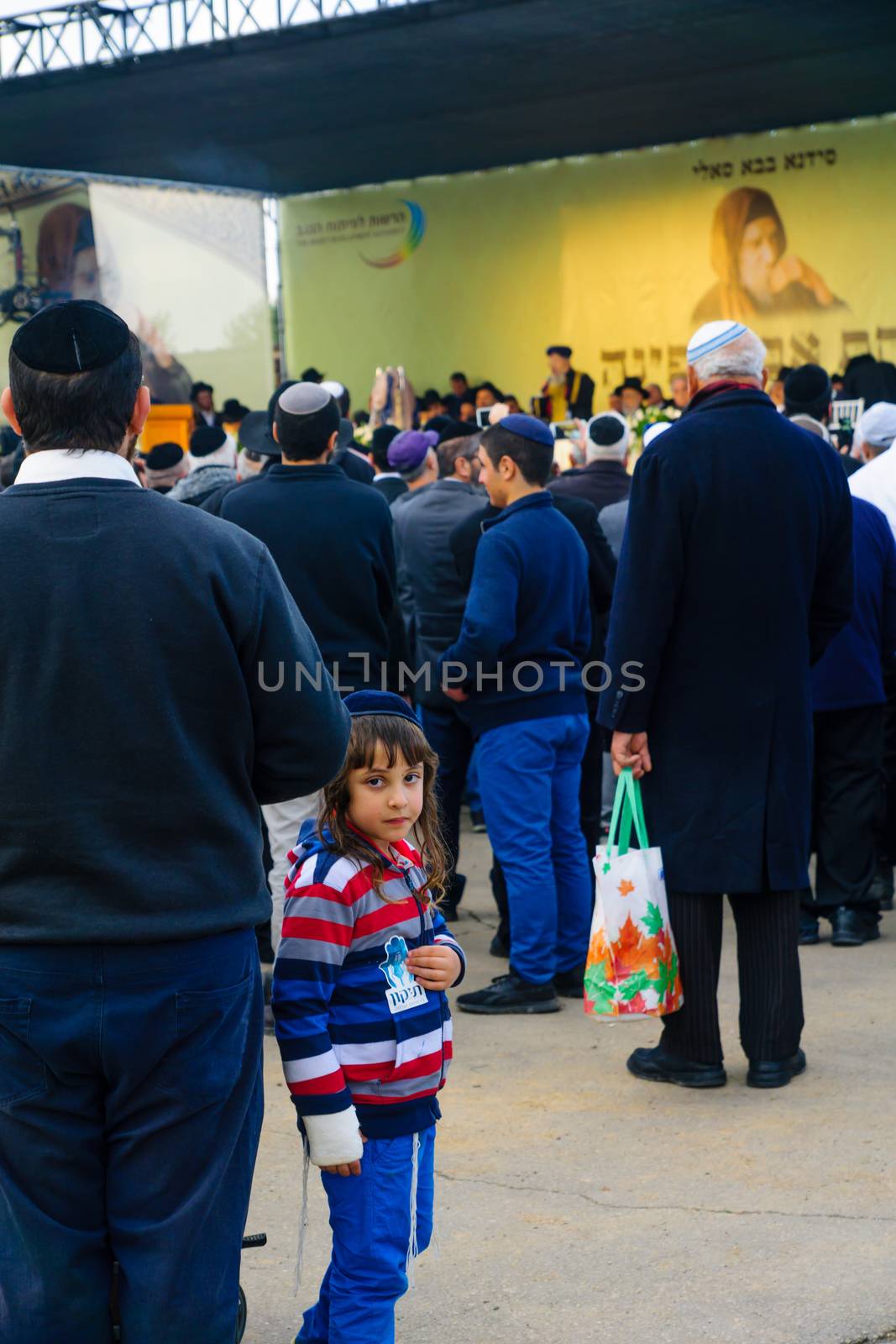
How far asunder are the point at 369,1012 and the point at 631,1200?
134cm

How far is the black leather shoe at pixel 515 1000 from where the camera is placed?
17.2ft

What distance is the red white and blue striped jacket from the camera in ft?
8.57

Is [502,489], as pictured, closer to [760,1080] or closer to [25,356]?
[760,1080]

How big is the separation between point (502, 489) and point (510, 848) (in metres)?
1.15

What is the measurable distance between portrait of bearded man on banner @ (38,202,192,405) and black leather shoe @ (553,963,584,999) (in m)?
12.0

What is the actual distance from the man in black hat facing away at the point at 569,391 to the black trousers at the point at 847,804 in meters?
12.4

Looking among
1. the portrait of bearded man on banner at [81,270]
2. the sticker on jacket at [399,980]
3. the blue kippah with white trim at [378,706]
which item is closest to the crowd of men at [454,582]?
the blue kippah with white trim at [378,706]

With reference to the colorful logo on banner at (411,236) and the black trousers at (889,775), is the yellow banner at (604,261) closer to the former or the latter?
the colorful logo on banner at (411,236)

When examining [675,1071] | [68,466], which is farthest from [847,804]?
[68,466]

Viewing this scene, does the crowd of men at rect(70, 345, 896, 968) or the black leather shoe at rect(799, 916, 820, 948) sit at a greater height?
the crowd of men at rect(70, 345, 896, 968)

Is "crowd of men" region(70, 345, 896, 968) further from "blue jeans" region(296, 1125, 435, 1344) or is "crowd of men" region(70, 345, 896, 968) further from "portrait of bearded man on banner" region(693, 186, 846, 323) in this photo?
"portrait of bearded man on banner" region(693, 186, 846, 323)

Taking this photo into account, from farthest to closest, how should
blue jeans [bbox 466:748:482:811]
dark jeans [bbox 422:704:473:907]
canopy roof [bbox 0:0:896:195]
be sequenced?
canopy roof [bbox 0:0:896:195] < blue jeans [bbox 466:748:482:811] < dark jeans [bbox 422:704:473:907]

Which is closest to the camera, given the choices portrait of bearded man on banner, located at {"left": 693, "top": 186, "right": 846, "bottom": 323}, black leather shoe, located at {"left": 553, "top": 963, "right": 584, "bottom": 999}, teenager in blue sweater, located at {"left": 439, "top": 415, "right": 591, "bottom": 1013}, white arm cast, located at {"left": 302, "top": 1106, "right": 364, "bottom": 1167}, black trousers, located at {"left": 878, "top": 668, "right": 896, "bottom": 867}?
white arm cast, located at {"left": 302, "top": 1106, "right": 364, "bottom": 1167}

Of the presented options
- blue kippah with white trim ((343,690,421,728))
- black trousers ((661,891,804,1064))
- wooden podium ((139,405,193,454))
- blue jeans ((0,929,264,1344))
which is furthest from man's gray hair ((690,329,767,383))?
wooden podium ((139,405,193,454))
